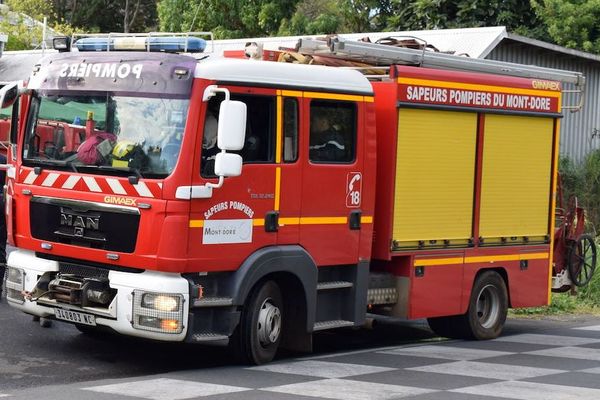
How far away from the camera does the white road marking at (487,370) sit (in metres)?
10.6

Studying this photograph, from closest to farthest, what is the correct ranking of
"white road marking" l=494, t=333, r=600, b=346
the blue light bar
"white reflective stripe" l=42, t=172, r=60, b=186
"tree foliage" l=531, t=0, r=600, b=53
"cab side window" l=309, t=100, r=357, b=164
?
the blue light bar → "white reflective stripe" l=42, t=172, r=60, b=186 → "cab side window" l=309, t=100, r=357, b=164 → "white road marking" l=494, t=333, r=600, b=346 → "tree foliage" l=531, t=0, r=600, b=53

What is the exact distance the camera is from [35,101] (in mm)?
10875

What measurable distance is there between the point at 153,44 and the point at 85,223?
67.0 inches

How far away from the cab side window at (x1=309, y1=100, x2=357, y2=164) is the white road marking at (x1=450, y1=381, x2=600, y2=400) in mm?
2604

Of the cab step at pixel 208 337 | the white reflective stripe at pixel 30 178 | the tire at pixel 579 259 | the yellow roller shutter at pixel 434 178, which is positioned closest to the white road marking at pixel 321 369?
the cab step at pixel 208 337

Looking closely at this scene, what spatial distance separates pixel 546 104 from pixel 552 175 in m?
0.86

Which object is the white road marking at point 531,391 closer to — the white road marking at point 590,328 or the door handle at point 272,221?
the door handle at point 272,221

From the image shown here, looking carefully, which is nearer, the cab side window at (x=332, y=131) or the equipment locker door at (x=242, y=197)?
the equipment locker door at (x=242, y=197)

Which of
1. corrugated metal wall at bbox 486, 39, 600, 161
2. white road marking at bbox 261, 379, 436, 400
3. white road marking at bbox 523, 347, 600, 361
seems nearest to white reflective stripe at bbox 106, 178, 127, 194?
white road marking at bbox 261, 379, 436, 400

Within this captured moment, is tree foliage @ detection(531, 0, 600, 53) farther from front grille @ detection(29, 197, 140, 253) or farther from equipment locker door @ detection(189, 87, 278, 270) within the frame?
front grille @ detection(29, 197, 140, 253)

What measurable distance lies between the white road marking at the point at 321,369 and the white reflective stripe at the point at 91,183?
2.10 m

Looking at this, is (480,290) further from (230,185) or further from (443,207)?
(230,185)

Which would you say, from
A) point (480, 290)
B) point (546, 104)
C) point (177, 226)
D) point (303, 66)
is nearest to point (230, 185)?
point (177, 226)

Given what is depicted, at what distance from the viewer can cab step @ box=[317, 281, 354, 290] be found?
1105 centimetres
